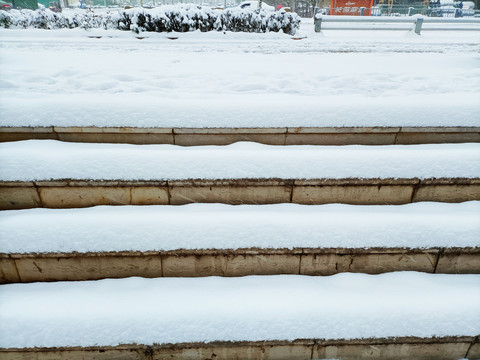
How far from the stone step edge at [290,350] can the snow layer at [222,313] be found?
0.05 metres

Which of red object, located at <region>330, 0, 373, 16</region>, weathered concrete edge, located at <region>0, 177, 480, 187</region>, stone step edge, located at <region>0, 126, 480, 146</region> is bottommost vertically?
weathered concrete edge, located at <region>0, 177, 480, 187</region>

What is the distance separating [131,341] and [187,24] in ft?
30.8

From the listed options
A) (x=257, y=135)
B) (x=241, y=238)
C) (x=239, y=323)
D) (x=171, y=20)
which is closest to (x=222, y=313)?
(x=239, y=323)

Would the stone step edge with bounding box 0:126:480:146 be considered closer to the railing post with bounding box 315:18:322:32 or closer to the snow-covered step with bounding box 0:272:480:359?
the snow-covered step with bounding box 0:272:480:359

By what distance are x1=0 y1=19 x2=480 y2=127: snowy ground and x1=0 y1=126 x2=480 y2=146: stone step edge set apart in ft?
0.19

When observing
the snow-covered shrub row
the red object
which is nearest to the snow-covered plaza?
the snow-covered shrub row

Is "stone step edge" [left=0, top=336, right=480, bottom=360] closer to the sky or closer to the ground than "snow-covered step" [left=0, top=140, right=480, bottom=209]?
closer to the ground

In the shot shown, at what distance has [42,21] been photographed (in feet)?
34.2

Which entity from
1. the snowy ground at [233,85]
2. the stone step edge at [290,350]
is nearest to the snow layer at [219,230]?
the stone step edge at [290,350]

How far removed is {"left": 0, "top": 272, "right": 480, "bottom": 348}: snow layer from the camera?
185 centimetres

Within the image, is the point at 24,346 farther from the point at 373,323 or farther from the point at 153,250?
the point at 373,323

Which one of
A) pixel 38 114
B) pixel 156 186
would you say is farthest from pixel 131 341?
pixel 38 114

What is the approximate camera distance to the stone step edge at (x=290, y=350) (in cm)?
187

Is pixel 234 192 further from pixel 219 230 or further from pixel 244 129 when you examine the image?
pixel 244 129
